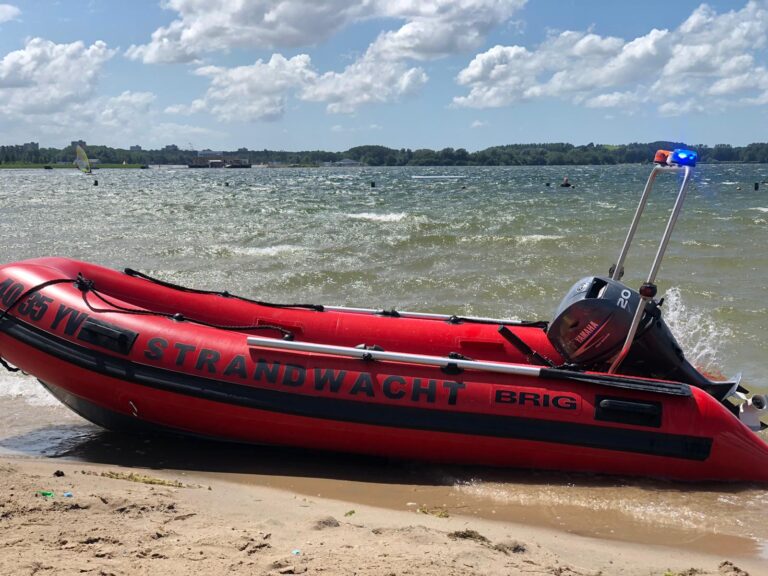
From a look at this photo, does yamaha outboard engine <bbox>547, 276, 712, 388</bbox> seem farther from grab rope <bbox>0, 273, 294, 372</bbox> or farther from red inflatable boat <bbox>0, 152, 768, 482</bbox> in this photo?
grab rope <bbox>0, 273, 294, 372</bbox>

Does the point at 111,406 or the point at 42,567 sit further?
the point at 111,406

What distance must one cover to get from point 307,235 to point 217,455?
1196 cm

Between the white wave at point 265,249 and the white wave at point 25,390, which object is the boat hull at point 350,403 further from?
the white wave at point 265,249

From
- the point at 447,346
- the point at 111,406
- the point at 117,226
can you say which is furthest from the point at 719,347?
the point at 117,226

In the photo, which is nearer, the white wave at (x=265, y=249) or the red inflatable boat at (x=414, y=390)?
the red inflatable boat at (x=414, y=390)

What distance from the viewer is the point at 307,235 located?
54.5ft

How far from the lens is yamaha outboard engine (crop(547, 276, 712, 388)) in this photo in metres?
4.66

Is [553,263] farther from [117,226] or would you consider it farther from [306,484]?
[117,226]

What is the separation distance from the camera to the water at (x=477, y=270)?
4281 millimetres

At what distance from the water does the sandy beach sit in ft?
1.44

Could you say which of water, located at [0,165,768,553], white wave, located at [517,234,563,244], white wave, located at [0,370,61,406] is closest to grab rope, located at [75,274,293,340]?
water, located at [0,165,768,553]

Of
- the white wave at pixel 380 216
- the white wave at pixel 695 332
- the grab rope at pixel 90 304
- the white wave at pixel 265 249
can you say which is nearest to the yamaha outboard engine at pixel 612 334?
the grab rope at pixel 90 304

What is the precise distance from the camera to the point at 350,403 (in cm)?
461

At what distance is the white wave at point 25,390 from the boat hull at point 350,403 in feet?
3.04
